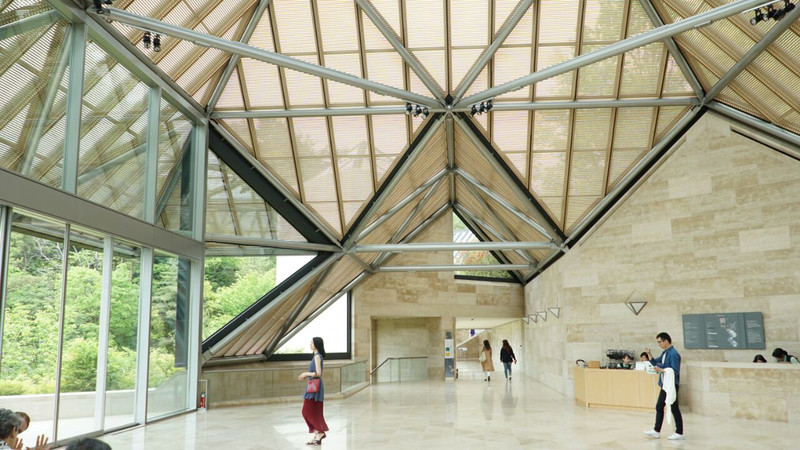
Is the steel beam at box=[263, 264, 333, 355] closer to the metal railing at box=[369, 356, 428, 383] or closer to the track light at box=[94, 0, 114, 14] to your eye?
the metal railing at box=[369, 356, 428, 383]

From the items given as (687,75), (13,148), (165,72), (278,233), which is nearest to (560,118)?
(687,75)

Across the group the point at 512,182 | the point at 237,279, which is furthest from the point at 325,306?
the point at 512,182

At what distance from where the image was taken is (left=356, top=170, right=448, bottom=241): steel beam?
20.9 meters

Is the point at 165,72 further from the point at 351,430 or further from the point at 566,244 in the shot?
the point at 566,244

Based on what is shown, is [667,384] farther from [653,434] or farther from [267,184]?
[267,184]

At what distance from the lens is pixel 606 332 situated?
1809cm

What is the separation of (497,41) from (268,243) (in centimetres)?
862

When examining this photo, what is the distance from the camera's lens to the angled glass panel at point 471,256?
30.7m

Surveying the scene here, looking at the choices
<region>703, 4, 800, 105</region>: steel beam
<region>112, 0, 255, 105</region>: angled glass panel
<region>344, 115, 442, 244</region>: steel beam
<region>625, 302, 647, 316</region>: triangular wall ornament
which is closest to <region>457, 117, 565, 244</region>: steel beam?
<region>344, 115, 442, 244</region>: steel beam

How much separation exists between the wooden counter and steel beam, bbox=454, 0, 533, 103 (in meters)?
7.97

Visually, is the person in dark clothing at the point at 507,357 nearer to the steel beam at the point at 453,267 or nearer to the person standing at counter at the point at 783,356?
the steel beam at the point at 453,267

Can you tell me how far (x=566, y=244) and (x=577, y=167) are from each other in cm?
331

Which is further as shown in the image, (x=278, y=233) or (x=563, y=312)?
(x=563, y=312)

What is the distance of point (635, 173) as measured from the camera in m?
17.3
